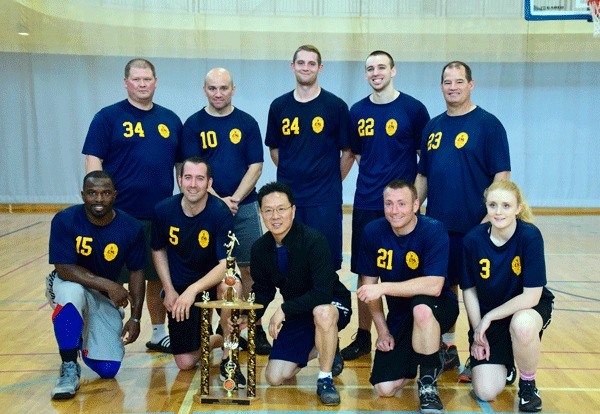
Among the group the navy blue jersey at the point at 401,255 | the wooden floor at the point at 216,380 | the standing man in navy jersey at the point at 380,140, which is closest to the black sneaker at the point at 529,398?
the wooden floor at the point at 216,380

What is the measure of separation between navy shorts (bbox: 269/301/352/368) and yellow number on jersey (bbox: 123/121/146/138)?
1.61m

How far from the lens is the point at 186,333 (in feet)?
15.4

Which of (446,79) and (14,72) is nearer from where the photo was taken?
(446,79)

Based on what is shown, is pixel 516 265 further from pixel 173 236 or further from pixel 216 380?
pixel 173 236

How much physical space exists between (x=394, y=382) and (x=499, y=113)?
393 inches

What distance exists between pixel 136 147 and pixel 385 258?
1.82m

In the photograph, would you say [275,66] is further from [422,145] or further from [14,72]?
[422,145]

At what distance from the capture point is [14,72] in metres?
13.1

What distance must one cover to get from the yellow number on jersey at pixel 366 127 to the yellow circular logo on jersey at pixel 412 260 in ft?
3.44

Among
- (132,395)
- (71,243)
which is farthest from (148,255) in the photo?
(132,395)

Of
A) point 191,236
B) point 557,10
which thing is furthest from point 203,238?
point 557,10

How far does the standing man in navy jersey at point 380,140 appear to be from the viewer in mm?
5016

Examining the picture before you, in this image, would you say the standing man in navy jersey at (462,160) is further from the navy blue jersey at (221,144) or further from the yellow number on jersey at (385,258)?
the navy blue jersey at (221,144)

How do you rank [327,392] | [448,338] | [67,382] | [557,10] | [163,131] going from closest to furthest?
[327,392]
[67,382]
[448,338]
[163,131]
[557,10]
